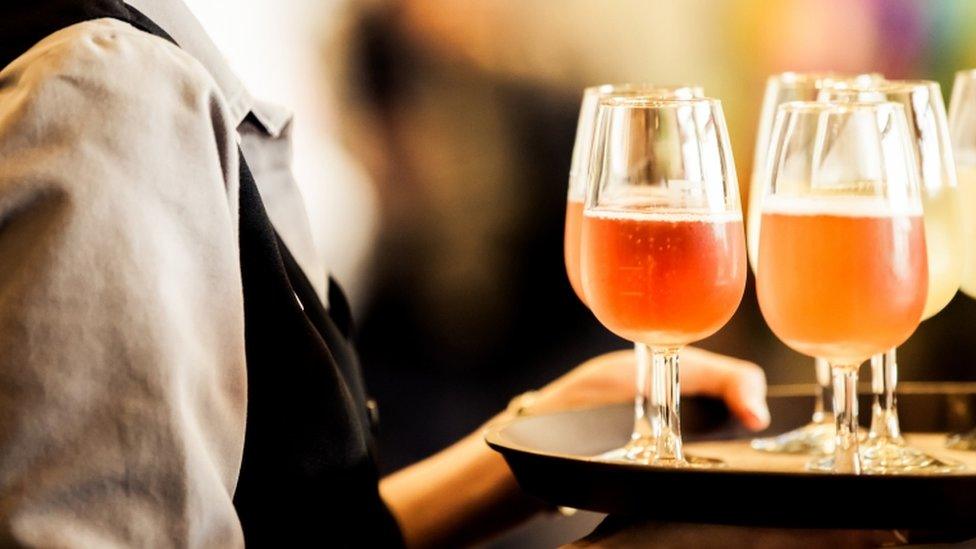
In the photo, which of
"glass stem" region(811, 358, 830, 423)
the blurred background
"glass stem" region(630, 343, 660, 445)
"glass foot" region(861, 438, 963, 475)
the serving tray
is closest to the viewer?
the serving tray

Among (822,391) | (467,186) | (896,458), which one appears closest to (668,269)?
(896,458)

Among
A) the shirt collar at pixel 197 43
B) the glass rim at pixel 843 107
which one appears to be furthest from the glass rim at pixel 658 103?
the shirt collar at pixel 197 43

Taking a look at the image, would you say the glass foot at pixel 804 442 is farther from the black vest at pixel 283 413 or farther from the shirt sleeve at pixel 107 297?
the shirt sleeve at pixel 107 297

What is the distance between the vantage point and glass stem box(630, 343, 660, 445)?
1344mm

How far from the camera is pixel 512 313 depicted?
9.66ft

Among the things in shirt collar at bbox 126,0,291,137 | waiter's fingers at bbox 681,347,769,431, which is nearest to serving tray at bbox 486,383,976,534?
waiter's fingers at bbox 681,347,769,431

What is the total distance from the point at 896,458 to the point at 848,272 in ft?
0.77

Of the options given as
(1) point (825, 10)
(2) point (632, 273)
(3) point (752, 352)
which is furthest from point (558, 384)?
(1) point (825, 10)

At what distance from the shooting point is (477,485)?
5.41 ft

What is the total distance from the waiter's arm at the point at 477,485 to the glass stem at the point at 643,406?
4.6 inches

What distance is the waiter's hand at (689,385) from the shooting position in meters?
1.48

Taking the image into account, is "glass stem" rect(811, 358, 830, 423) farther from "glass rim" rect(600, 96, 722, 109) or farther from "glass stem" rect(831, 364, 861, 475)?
"glass rim" rect(600, 96, 722, 109)

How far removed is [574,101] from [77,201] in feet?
7.19

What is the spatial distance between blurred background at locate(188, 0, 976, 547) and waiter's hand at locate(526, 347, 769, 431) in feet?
3.96
